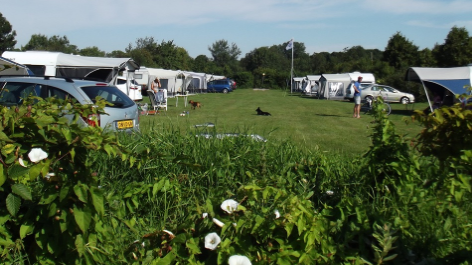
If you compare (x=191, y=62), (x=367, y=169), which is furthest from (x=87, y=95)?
(x=191, y=62)

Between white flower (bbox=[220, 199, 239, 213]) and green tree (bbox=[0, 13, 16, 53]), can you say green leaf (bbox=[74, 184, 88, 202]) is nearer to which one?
white flower (bbox=[220, 199, 239, 213])

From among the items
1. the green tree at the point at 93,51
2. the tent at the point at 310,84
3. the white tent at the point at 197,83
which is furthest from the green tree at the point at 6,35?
the tent at the point at 310,84

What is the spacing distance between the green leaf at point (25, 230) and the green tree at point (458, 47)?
150 ft

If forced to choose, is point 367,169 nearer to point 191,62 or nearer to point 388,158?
point 388,158

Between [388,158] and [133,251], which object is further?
[388,158]

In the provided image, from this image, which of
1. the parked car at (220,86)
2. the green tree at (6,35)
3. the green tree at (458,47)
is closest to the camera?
the green tree at (458,47)

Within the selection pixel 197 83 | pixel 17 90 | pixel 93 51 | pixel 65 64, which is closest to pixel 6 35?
pixel 93 51

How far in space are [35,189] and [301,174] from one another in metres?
2.45

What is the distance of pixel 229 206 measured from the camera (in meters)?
3.22

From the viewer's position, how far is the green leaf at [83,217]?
116 inches

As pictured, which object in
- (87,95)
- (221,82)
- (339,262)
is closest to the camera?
(339,262)

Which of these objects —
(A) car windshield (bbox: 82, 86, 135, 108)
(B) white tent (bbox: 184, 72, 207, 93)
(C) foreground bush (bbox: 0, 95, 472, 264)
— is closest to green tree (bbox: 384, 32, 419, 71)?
(B) white tent (bbox: 184, 72, 207, 93)

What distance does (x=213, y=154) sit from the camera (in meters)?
5.05

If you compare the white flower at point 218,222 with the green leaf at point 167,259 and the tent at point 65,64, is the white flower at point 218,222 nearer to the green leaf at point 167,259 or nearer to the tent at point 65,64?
the green leaf at point 167,259
